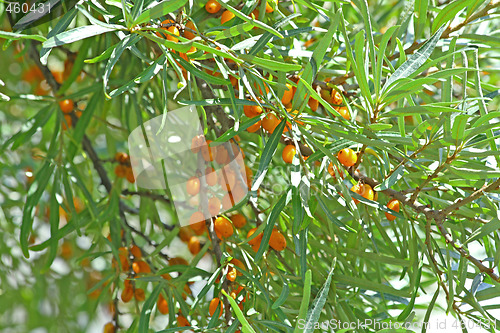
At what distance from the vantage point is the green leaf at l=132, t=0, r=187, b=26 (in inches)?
14.8

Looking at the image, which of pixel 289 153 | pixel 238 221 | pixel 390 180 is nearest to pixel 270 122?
pixel 289 153

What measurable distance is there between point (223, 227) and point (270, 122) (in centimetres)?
18

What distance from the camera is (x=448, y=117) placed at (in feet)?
1.46

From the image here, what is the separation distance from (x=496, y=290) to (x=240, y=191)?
1.05 feet

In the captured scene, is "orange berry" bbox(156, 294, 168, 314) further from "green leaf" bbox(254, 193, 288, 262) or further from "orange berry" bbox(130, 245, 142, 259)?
"green leaf" bbox(254, 193, 288, 262)

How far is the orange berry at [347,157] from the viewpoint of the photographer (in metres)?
0.53

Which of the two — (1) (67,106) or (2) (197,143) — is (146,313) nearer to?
(2) (197,143)

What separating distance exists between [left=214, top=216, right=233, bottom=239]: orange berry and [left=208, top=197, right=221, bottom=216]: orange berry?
1 cm

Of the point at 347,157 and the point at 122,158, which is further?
the point at 122,158

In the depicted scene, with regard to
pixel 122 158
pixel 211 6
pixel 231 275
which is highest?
pixel 211 6

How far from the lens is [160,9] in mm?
382

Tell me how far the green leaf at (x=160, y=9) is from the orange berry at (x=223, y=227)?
32 cm

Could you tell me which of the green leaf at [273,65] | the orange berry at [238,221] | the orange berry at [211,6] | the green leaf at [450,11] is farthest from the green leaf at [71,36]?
the orange berry at [238,221]

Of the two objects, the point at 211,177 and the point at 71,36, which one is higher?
the point at 71,36
